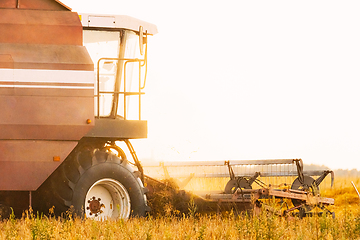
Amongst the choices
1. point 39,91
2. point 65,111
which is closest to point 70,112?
point 65,111

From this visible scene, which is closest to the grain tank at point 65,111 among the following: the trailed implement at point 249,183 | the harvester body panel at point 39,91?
the harvester body panel at point 39,91

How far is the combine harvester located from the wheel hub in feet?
0.06

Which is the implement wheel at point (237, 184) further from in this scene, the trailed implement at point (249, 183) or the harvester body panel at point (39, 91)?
the harvester body panel at point (39, 91)

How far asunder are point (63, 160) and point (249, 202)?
279cm

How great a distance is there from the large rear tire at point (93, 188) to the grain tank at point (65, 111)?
0.5 inches

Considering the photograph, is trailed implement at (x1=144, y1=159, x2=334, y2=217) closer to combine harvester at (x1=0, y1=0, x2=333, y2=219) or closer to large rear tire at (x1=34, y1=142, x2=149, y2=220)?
combine harvester at (x1=0, y1=0, x2=333, y2=219)

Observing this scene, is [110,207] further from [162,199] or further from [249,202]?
[249,202]

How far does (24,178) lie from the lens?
639 centimetres

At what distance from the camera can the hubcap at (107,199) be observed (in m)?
6.92

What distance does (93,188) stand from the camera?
23.0 ft

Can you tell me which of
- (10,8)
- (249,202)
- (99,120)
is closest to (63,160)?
(99,120)

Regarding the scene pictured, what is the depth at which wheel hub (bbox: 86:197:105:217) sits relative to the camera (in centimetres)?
688

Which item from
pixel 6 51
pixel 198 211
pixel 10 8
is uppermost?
pixel 10 8

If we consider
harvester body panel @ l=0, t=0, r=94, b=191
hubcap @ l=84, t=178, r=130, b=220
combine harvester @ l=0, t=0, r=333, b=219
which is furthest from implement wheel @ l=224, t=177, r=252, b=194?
harvester body panel @ l=0, t=0, r=94, b=191
